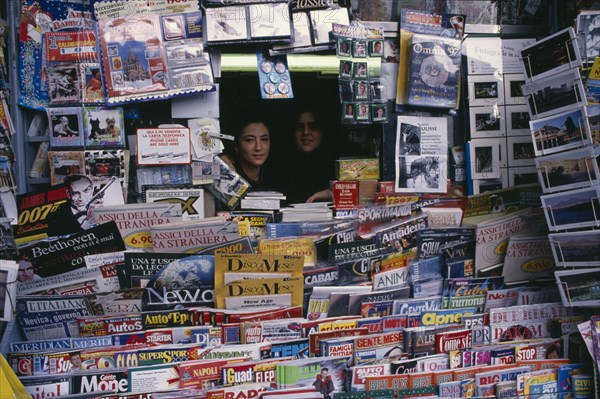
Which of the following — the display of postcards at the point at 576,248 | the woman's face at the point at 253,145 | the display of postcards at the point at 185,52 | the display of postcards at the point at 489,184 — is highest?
the display of postcards at the point at 185,52

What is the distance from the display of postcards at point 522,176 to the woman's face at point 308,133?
1.24m

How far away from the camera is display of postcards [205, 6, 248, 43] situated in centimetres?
420

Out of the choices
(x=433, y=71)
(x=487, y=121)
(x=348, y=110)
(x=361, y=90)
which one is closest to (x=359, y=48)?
(x=361, y=90)

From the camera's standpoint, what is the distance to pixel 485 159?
469 cm

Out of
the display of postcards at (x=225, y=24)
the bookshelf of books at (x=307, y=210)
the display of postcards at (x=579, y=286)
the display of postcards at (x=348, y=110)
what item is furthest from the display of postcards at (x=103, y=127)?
the display of postcards at (x=579, y=286)

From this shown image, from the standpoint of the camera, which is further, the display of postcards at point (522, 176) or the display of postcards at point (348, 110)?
the display of postcards at point (522, 176)

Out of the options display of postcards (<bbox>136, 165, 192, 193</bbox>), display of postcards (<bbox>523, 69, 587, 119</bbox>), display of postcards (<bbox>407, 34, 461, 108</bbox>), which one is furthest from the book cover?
display of postcards (<bbox>523, 69, 587, 119</bbox>)

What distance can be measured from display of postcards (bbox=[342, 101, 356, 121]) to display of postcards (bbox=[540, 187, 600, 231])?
116 centimetres

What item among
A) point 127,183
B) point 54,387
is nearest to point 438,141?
point 127,183

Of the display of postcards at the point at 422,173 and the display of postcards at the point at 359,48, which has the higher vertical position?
the display of postcards at the point at 359,48

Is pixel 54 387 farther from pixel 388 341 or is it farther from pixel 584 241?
pixel 584 241

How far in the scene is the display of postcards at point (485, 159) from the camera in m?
4.67

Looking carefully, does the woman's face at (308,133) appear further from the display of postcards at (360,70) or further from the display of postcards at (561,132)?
the display of postcards at (561,132)

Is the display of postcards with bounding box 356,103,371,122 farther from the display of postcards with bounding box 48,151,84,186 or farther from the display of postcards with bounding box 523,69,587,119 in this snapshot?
the display of postcards with bounding box 48,151,84,186
